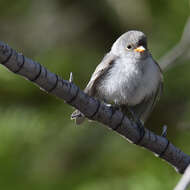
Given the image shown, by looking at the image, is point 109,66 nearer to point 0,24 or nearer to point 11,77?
point 11,77

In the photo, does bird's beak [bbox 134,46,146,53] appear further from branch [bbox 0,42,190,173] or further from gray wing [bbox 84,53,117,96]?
branch [bbox 0,42,190,173]

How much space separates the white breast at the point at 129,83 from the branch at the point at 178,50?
87mm

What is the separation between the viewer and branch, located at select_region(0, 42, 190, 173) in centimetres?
161

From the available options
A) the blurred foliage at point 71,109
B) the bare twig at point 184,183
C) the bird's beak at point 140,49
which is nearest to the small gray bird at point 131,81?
the bird's beak at point 140,49

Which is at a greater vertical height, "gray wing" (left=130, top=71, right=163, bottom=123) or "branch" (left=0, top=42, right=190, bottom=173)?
"gray wing" (left=130, top=71, right=163, bottom=123)

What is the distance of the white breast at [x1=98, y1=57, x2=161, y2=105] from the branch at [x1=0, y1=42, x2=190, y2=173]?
43 cm

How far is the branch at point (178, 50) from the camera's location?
2427 millimetres

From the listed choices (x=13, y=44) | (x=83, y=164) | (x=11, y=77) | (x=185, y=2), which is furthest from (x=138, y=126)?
(x=13, y=44)

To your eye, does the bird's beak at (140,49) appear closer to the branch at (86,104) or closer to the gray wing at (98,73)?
the gray wing at (98,73)

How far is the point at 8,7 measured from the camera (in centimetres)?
298

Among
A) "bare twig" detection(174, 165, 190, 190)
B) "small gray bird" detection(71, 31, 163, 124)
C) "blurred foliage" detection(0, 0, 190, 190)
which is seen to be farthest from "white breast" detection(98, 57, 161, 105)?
"bare twig" detection(174, 165, 190, 190)

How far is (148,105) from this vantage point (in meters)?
2.62

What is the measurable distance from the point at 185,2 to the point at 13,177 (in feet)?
4.74

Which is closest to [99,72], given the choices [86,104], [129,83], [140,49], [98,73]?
[98,73]
